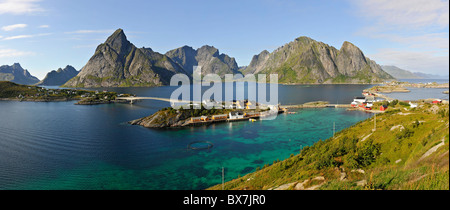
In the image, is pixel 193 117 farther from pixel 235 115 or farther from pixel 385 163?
pixel 385 163

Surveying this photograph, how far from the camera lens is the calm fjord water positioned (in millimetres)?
36531

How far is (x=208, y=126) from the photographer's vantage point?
7650 cm

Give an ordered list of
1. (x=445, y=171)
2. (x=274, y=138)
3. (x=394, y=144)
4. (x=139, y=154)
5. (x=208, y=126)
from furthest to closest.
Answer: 1. (x=208, y=126)
2. (x=274, y=138)
3. (x=139, y=154)
4. (x=394, y=144)
5. (x=445, y=171)

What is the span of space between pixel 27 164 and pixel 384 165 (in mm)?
57854

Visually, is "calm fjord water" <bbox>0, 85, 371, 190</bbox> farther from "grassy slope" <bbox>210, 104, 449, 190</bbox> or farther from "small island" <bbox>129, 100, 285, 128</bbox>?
"grassy slope" <bbox>210, 104, 449, 190</bbox>

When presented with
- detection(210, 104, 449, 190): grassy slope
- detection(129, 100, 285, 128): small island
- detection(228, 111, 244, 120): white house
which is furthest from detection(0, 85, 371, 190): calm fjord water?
detection(210, 104, 449, 190): grassy slope

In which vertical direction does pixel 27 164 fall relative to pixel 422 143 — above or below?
below

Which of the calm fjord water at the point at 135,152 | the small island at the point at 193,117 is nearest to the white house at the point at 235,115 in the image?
the small island at the point at 193,117

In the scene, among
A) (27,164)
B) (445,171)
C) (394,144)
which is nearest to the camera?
(445,171)

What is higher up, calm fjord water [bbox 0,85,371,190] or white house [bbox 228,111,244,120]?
white house [bbox 228,111,244,120]

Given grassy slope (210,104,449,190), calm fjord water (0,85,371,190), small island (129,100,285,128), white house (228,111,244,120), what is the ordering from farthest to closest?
white house (228,111,244,120) → small island (129,100,285,128) → calm fjord water (0,85,371,190) → grassy slope (210,104,449,190)

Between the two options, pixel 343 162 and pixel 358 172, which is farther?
pixel 343 162
